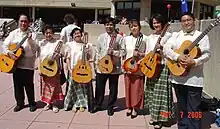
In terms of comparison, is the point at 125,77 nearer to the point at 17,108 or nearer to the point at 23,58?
the point at 23,58

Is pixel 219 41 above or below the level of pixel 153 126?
above

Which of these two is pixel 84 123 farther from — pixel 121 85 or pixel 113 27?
pixel 121 85

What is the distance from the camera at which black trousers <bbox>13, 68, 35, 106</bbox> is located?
6.52m

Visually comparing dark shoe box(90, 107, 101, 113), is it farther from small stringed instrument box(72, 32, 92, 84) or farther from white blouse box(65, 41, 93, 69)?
white blouse box(65, 41, 93, 69)

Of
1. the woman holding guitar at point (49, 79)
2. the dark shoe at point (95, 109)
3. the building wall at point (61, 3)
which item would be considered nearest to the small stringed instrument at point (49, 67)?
the woman holding guitar at point (49, 79)

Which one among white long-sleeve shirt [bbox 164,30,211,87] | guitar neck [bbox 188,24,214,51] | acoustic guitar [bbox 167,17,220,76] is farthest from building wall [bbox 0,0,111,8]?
guitar neck [bbox 188,24,214,51]

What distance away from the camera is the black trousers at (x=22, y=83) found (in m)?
6.52

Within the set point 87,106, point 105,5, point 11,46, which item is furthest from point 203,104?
point 105,5

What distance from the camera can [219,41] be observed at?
7.04 meters

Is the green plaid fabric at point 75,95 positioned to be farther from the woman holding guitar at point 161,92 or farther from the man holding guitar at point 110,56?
the woman holding guitar at point 161,92

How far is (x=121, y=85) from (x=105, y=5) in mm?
28005

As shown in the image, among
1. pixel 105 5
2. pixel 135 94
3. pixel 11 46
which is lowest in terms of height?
pixel 135 94

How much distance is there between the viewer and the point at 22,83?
21.7 ft

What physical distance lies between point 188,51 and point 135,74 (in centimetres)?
147
